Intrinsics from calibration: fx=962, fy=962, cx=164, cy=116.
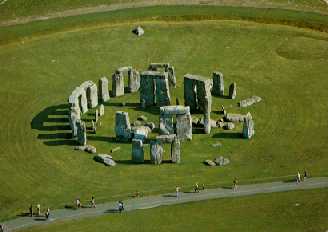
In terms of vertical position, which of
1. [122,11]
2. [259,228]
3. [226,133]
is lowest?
[259,228]

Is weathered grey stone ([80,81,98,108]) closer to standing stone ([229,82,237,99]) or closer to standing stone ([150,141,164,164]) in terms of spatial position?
standing stone ([229,82,237,99])

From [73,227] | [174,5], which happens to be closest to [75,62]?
[174,5]

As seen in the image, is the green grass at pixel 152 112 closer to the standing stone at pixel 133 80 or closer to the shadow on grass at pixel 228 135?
the shadow on grass at pixel 228 135

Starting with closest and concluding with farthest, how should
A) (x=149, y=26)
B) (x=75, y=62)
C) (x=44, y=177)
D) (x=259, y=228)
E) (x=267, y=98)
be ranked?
(x=259, y=228) < (x=44, y=177) < (x=267, y=98) < (x=75, y=62) < (x=149, y=26)

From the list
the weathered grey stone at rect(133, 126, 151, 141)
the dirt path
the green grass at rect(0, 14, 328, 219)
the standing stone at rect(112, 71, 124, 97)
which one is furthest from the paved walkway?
the dirt path

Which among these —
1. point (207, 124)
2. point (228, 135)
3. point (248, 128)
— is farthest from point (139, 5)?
point (248, 128)

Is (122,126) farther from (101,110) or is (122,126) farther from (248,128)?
(248,128)

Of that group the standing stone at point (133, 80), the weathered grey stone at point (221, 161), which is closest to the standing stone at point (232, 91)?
the standing stone at point (133, 80)

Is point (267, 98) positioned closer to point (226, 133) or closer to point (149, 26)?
point (226, 133)
